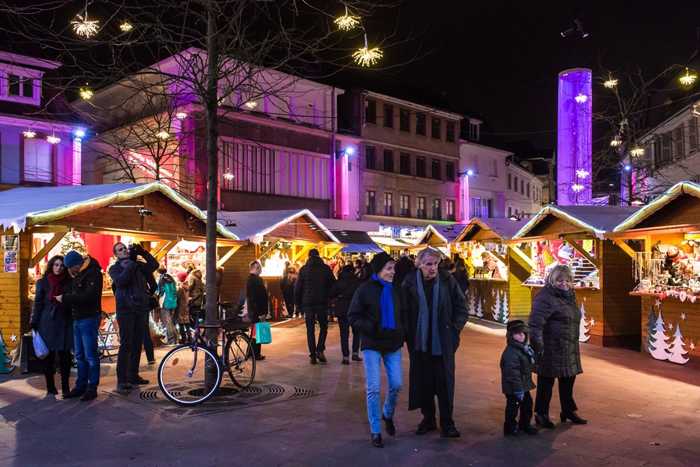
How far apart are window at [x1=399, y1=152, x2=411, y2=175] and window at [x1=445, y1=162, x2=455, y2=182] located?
367cm

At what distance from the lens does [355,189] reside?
3653cm

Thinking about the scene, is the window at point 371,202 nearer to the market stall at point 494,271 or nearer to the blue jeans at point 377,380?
the market stall at point 494,271

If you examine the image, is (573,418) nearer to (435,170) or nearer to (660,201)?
(660,201)

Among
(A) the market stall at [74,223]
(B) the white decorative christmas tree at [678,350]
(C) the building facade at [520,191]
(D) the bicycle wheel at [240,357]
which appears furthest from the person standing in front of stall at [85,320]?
(C) the building facade at [520,191]

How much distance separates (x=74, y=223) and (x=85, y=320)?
12.0 ft

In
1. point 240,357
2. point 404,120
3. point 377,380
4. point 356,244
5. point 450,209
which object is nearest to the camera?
point 377,380

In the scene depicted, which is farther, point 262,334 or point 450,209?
point 450,209

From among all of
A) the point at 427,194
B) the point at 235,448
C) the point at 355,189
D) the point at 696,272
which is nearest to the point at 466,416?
the point at 235,448

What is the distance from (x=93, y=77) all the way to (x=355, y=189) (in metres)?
29.0

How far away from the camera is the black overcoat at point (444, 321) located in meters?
6.28

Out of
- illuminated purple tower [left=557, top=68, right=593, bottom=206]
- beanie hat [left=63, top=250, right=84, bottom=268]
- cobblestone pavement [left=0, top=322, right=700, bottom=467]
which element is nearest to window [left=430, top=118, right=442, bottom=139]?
illuminated purple tower [left=557, top=68, right=593, bottom=206]

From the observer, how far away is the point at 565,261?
16469 mm

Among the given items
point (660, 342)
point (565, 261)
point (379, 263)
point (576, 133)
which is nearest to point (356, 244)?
point (576, 133)

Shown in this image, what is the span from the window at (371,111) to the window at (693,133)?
1633cm
